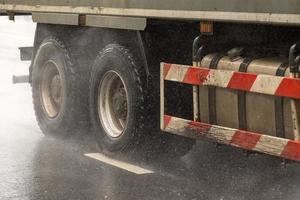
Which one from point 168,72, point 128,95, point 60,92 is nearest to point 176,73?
point 168,72

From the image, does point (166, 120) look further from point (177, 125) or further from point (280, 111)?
point (280, 111)

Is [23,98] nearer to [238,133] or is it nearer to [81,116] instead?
[81,116]

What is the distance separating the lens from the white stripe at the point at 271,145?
5.59 metres

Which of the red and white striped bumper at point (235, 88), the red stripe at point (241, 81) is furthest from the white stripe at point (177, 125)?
the red stripe at point (241, 81)

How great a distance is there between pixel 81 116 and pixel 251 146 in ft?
10.5

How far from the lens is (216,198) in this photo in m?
6.11

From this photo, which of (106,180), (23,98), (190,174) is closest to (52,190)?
(106,180)

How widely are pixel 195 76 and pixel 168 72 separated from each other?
0.45 metres

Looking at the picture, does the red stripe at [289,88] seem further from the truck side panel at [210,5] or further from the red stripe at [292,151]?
the truck side panel at [210,5]

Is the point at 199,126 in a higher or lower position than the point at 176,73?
lower

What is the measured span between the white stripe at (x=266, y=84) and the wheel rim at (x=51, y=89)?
3.74 m

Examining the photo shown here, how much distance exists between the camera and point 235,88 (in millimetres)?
5965

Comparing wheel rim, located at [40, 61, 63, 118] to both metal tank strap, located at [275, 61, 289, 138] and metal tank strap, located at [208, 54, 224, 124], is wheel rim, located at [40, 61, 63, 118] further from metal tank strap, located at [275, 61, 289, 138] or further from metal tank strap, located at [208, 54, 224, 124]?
metal tank strap, located at [275, 61, 289, 138]

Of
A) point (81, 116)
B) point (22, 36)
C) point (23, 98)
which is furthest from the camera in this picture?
point (22, 36)
